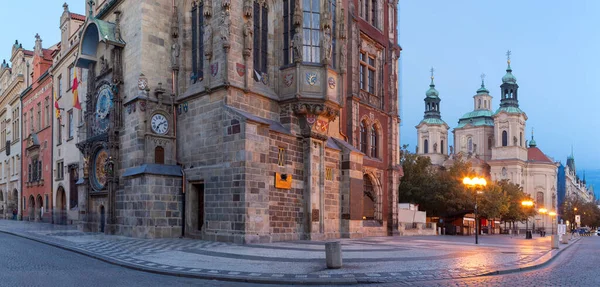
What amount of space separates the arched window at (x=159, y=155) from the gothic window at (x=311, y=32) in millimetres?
7685

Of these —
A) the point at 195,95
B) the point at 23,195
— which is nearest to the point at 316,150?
the point at 195,95

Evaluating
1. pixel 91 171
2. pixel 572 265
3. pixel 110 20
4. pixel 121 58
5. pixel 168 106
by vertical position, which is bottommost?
pixel 572 265

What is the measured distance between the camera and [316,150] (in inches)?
1008

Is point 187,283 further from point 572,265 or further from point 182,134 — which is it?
point 182,134

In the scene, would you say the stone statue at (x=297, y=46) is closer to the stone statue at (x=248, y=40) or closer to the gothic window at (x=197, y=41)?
the stone statue at (x=248, y=40)

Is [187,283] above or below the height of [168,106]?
below

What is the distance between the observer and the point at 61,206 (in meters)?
40.1

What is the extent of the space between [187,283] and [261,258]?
4.43 meters

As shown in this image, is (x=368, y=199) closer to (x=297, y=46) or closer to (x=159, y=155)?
(x=297, y=46)

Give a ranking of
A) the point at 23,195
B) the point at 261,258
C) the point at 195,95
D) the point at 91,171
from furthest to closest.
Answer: the point at 23,195
the point at 91,171
the point at 195,95
the point at 261,258

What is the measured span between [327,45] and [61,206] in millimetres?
25669

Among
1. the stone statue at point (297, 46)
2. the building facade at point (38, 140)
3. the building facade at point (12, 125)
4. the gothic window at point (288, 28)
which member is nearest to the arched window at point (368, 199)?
the gothic window at point (288, 28)

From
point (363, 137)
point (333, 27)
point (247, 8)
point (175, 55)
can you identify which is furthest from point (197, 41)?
point (363, 137)

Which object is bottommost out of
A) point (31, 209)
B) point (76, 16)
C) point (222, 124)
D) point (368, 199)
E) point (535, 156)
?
point (31, 209)
